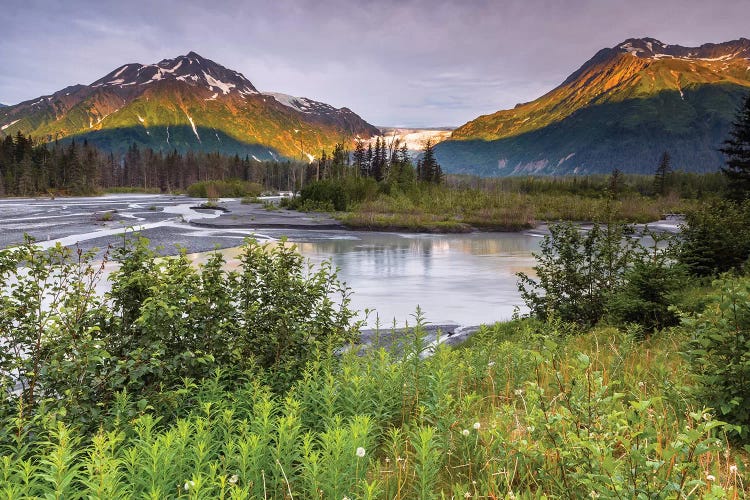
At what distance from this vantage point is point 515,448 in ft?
11.2

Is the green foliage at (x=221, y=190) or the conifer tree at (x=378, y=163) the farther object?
the green foliage at (x=221, y=190)

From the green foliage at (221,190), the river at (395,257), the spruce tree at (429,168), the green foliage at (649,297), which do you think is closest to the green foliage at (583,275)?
the green foliage at (649,297)

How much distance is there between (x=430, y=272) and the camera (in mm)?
24141

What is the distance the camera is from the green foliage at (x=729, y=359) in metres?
3.73

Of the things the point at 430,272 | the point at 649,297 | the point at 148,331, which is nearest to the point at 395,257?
the point at 430,272

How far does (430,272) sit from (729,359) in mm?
20205

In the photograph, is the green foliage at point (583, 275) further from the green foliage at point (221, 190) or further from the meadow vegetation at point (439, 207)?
the green foliage at point (221, 190)

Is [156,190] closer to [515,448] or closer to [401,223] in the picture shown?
[401,223]

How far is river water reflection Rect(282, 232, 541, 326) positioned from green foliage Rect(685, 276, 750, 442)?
→ 5374mm

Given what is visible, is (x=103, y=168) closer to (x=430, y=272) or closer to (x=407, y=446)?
(x=430, y=272)

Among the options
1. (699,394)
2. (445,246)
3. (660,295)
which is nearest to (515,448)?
(699,394)

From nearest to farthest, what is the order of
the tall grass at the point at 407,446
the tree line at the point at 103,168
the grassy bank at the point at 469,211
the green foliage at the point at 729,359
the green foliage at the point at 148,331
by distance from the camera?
1. the tall grass at the point at 407,446
2. the green foliage at the point at 729,359
3. the green foliage at the point at 148,331
4. the grassy bank at the point at 469,211
5. the tree line at the point at 103,168

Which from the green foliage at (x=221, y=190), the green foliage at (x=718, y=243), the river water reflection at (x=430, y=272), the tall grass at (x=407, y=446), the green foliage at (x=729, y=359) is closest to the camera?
the tall grass at (x=407, y=446)

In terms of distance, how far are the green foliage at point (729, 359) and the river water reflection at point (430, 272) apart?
17.6 feet
